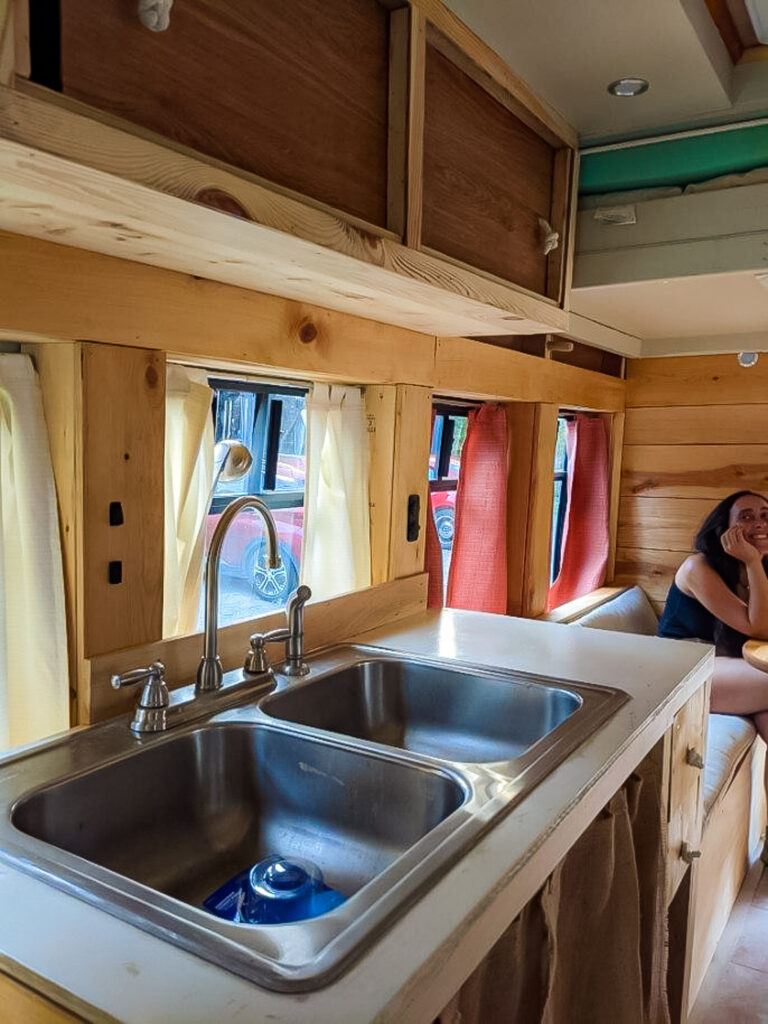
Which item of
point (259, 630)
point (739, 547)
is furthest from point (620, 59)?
point (739, 547)

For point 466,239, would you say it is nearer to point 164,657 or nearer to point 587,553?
point 164,657

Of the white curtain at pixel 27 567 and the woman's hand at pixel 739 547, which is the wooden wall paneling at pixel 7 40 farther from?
the woman's hand at pixel 739 547

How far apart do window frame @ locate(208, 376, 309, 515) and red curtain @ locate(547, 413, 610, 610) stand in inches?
68.0

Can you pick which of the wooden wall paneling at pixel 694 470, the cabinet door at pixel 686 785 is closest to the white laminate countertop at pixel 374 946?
the cabinet door at pixel 686 785

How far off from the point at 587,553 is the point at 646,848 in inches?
87.6

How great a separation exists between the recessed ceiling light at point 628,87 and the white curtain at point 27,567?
124 centimetres

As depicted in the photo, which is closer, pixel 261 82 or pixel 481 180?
pixel 261 82

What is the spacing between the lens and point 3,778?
1058 millimetres

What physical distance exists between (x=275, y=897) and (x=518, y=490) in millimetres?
1947

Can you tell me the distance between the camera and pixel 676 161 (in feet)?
5.95

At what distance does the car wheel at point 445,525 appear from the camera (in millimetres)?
→ 2969

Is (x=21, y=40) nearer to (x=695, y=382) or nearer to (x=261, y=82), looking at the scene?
(x=261, y=82)

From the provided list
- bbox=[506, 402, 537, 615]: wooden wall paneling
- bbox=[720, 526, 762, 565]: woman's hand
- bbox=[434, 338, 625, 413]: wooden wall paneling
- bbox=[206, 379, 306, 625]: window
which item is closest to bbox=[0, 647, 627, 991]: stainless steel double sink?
bbox=[206, 379, 306, 625]: window

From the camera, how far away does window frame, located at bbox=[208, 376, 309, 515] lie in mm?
1985
